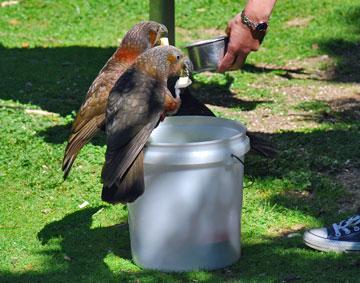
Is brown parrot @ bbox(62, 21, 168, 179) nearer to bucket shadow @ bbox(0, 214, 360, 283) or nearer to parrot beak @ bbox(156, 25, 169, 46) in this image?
parrot beak @ bbox(156, 25, 169, 46)

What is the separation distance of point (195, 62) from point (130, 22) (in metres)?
5.36

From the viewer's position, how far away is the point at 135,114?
4484mm

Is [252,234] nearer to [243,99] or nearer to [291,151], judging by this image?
[291,151]

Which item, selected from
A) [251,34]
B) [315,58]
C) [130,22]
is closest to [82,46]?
[130,22]

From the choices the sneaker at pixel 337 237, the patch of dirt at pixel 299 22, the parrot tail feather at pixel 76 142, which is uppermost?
the parrot tail feather at pixel 76 142

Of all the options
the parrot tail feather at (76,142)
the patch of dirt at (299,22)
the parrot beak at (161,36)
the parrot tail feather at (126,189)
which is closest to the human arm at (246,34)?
the parrot beak at (161,36)

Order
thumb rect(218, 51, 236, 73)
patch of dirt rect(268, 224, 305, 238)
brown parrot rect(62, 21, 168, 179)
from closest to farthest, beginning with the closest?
1. patch of dirt rect(268, 224, 305, 238)
2. brown parrot rect(62, 21, 168, 179)
3. thumb rect(218, 51, 236, 73)

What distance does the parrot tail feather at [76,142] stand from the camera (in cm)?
522

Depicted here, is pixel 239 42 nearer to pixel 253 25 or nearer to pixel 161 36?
pixel 253 25

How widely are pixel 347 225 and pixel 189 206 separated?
0.97 meters

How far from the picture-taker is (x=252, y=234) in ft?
17.2

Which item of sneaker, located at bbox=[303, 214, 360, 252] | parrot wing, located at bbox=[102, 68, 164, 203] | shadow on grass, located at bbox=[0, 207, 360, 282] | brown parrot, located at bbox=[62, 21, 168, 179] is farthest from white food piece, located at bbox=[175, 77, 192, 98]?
sneaker, located at bbox=[303, 214, 360, 252]

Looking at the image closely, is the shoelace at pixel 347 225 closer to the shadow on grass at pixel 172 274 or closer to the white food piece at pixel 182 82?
the shadow on grass at pixel 172 274

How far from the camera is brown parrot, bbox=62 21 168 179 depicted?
17.4 feet
